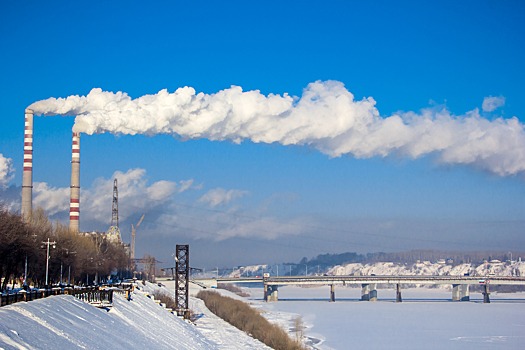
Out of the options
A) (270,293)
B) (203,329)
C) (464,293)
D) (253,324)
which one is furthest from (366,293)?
(203,329)

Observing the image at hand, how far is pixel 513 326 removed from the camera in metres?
73.1

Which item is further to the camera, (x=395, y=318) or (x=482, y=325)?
(x=395, y=318)

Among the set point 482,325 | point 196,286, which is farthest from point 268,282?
point 482,325

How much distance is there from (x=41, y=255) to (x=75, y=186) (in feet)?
101

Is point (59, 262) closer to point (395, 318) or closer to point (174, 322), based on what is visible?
point (174, 322)

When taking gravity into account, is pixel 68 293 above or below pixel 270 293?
above

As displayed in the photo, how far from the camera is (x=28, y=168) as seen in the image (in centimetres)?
8538

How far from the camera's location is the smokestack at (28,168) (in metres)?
84.4

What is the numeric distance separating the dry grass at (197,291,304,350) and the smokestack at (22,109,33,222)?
23.2 meters

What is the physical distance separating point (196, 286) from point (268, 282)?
13.6 m

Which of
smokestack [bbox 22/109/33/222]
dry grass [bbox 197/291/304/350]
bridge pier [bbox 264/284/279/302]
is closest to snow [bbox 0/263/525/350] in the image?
dry grass [bbox 197/291/304/350]

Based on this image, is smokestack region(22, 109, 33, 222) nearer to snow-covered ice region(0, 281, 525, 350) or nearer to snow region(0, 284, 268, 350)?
snow-covered ice region(0, 281, 525, 350)

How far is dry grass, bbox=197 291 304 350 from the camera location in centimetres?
5069

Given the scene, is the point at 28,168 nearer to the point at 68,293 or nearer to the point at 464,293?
the point at 68,293
